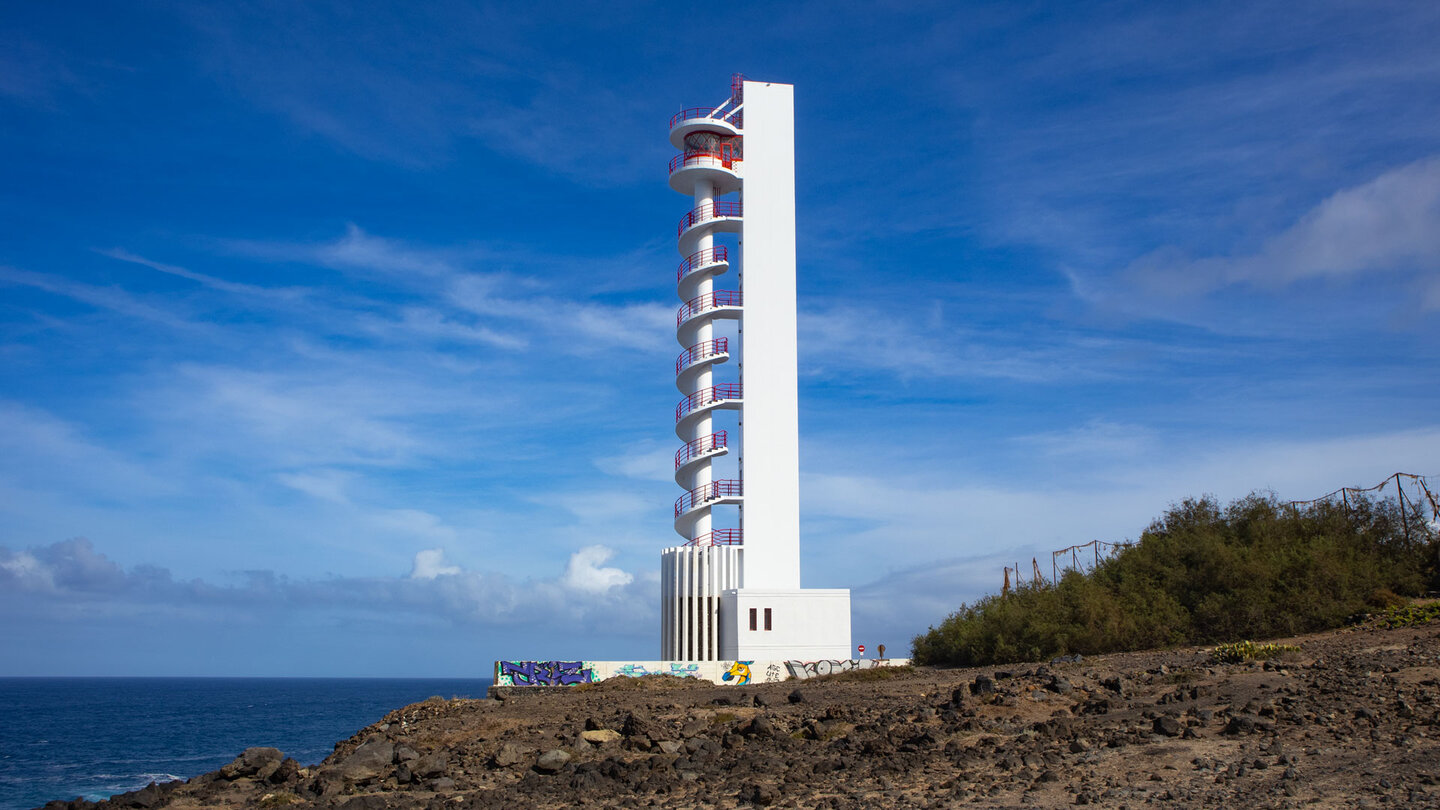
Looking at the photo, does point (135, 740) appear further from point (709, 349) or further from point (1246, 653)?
point (1246, 653)

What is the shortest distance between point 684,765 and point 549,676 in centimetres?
1719

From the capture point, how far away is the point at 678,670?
110 ft

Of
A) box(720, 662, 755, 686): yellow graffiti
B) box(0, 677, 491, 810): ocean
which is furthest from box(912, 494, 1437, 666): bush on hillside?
box(0, 677, 491, 810): ocean

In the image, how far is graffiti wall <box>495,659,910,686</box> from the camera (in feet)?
106

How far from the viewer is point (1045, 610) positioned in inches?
1264

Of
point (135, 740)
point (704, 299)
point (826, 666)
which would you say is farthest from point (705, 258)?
point (135, 740)

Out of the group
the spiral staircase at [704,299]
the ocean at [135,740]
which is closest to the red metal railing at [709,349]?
the spiral staircase at [704,299]

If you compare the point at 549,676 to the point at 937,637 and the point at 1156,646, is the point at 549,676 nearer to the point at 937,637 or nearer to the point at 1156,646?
the point at 937,637

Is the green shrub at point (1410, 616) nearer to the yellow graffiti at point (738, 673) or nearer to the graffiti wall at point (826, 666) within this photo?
the graffiti wall at point (826, 666)

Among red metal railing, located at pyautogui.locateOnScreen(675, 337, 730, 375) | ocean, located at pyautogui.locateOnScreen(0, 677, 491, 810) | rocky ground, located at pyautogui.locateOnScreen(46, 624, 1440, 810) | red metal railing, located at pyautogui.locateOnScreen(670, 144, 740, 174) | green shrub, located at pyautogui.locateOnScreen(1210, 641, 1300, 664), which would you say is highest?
red metal railing, located at pyautogui.locateOnScreen(670, 144, 740, 174)

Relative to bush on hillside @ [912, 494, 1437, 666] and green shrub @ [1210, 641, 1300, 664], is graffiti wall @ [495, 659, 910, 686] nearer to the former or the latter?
bush on hillside @ [912, 494, 1437, 666]

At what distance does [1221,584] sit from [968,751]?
1699 cm

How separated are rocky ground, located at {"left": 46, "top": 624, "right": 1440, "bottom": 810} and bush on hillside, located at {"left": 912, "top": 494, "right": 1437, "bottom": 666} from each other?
5.37 m

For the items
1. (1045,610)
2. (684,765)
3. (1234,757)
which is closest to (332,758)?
(684,765)
